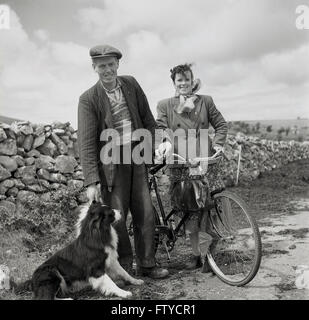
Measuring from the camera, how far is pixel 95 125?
14.7 feet

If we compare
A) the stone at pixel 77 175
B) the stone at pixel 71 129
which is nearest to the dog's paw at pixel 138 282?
the stone at pixel 77 175

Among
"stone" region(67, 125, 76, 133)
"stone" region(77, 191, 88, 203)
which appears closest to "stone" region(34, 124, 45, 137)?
"stone" region(67, 125, 76, 133)

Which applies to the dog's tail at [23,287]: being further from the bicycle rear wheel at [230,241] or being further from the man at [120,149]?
the bicycle rear wheel at [230,241]

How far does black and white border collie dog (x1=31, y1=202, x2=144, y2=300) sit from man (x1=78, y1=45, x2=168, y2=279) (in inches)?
10.8

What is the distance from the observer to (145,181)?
4.82 metres

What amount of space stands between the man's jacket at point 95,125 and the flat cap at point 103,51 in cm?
34

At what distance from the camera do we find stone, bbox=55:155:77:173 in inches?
343

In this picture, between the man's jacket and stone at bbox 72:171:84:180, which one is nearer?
the man's jacket

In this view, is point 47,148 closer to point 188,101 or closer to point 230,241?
point 188,101

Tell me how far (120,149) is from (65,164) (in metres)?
4.43

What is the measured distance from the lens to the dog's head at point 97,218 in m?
4.15

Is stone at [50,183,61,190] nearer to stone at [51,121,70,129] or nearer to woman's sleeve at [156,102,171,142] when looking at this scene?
stone at [51,121,70,129]

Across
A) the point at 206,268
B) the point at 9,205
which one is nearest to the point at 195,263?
the point at 206,268
